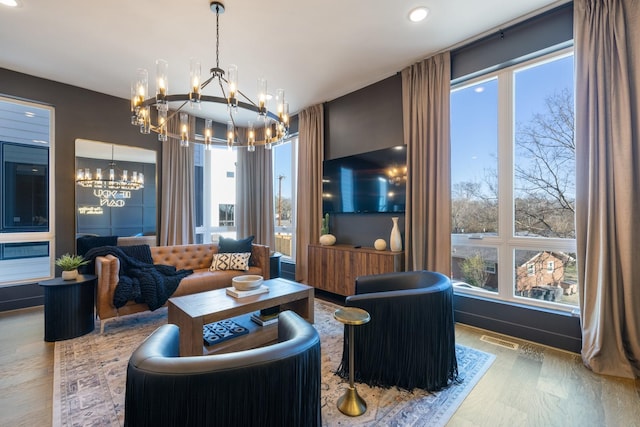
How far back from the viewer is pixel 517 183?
292cm

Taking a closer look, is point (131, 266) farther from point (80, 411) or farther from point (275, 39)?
point (275, 39)

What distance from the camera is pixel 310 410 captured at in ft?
3.79

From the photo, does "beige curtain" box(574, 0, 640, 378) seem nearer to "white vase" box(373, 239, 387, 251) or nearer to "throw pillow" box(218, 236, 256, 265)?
"white vase" box(373, 239, 387, 251)

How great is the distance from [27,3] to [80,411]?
3.32 metres

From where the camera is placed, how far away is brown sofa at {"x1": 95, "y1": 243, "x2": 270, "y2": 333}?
2893mm

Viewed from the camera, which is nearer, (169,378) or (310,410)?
(169,378)

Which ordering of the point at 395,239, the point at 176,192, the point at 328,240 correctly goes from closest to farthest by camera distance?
the point at 395,239
the point at 328,240
the point at 176,192

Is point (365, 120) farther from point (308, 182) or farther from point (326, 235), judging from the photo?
point (326, 235)

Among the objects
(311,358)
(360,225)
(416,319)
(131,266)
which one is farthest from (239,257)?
(311,358)

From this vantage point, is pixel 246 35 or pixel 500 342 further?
pixel 246 35

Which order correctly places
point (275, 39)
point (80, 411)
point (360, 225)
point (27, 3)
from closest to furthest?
point (80, 411) → point (27, 3) → point (275, 39) → point (360, 225)

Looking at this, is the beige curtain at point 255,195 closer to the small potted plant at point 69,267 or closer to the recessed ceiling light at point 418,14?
the small potted plant at point 69,267

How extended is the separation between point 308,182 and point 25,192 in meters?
3.92

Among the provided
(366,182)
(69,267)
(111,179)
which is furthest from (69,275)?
(366,182)
